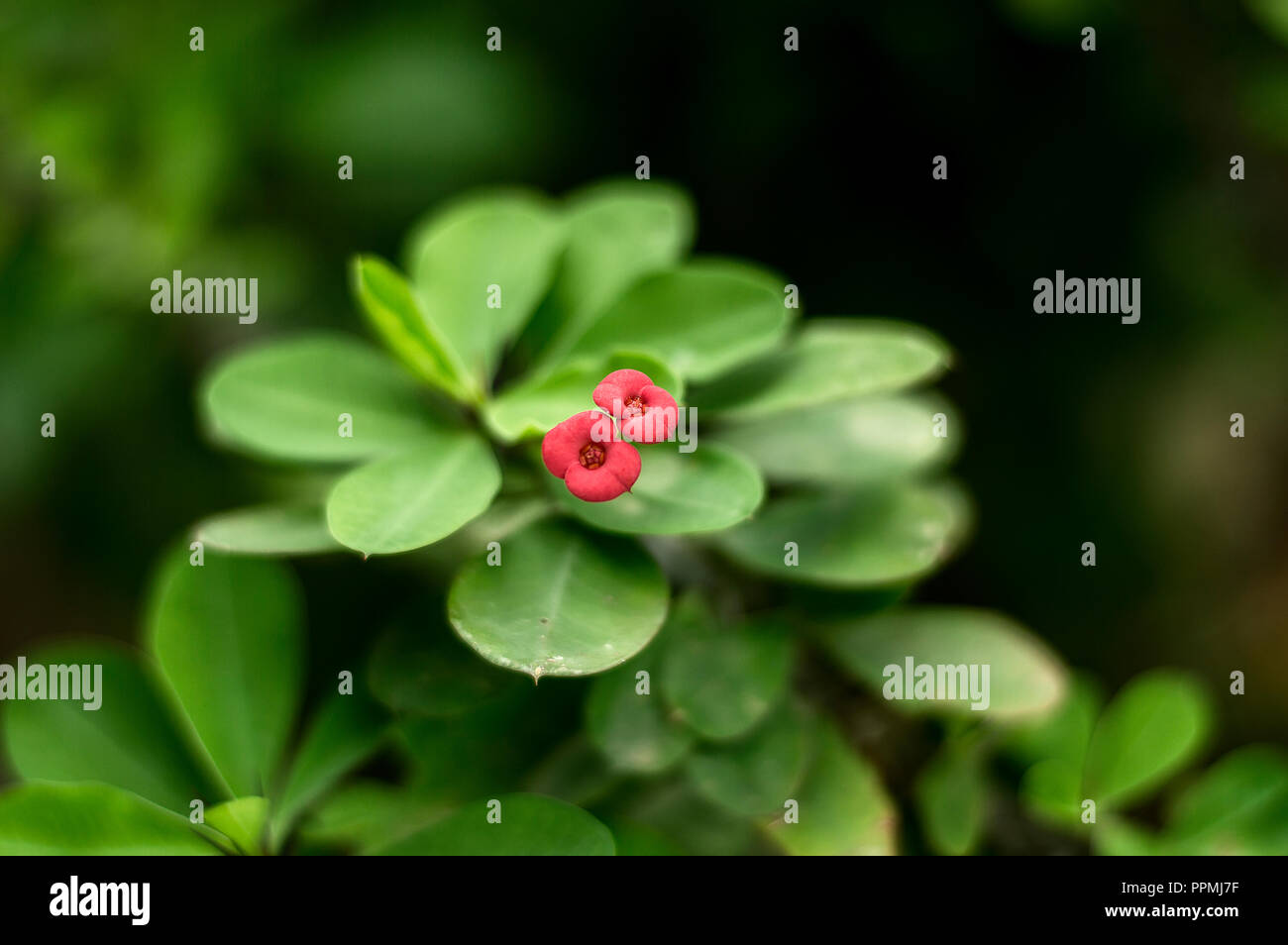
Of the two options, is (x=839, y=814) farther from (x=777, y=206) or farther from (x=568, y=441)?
(x=777, y=206)

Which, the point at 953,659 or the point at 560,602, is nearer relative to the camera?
the point at 560,602

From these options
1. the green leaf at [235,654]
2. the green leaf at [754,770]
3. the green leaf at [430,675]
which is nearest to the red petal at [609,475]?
the green leaf at [430,675]

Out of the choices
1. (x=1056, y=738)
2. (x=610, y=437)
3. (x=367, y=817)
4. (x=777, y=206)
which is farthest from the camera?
(x=777, y=206)

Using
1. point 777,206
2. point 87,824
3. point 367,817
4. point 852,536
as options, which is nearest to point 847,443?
point 852,536

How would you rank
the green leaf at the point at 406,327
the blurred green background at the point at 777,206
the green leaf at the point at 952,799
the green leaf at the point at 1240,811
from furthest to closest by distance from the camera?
1. the blurred green background at the point at 777,206
2. the green leaf at the point at 1240,811
3. the green leaf at the point at 952,799
4. the green leaf at the point at 406,327

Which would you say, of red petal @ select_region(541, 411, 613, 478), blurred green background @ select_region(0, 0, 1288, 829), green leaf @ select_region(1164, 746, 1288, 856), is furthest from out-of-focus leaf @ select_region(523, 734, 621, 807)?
blurred green background @ select_region(0, 0, 1288, 829)

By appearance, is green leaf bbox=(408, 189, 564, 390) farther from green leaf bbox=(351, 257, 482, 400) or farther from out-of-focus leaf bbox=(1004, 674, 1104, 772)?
out-of-focus leaf bbox=(1004, 674, 1104, 772)

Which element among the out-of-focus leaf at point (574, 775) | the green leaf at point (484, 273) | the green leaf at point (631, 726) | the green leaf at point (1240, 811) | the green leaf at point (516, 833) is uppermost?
the green leaf at point (484, 273)

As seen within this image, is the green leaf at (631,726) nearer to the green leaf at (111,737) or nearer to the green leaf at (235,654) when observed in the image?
the green leaf at (235,654)
